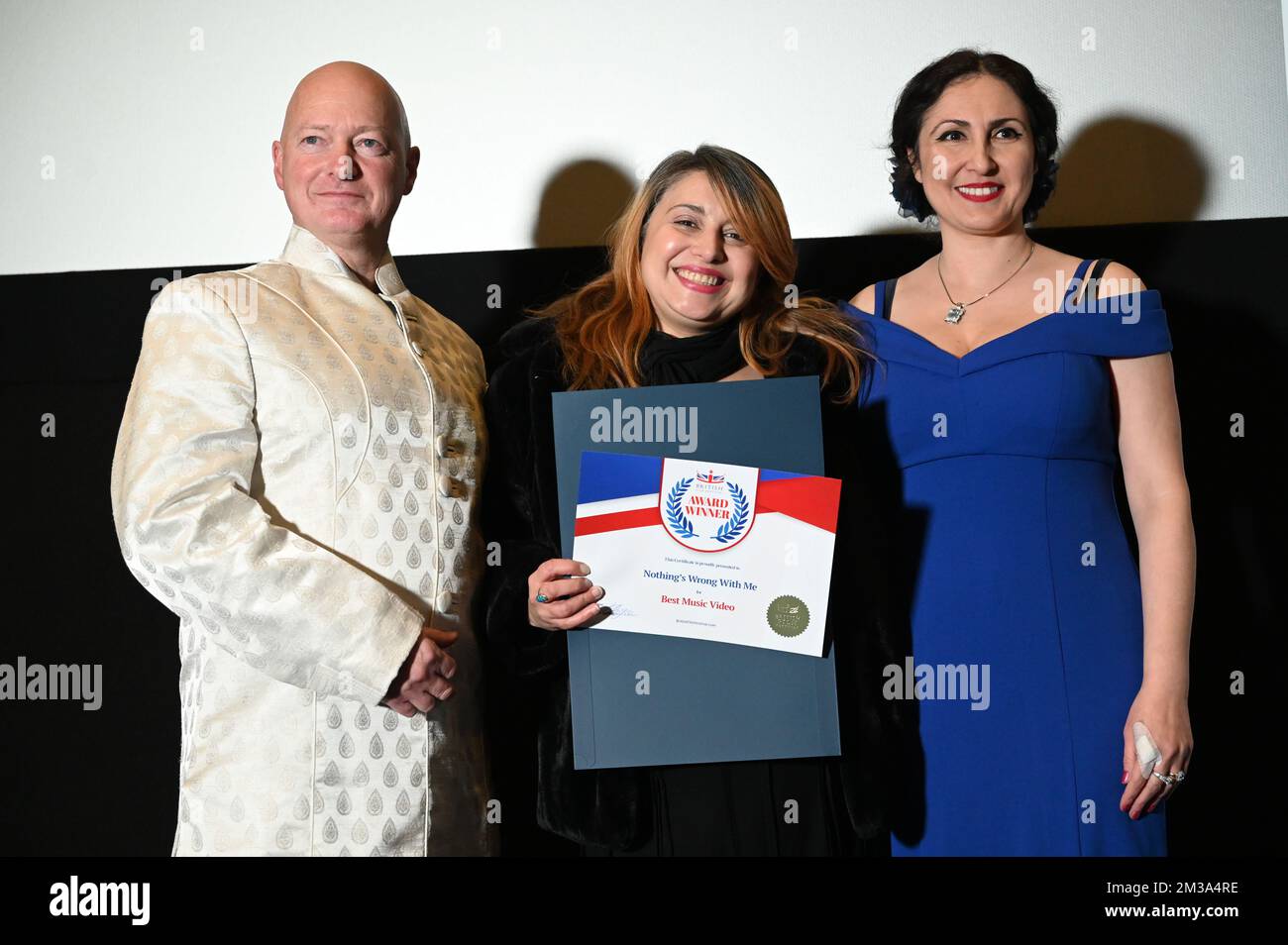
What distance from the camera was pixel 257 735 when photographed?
1.73m

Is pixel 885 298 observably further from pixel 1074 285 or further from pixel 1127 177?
Answer: pixel 1127 177

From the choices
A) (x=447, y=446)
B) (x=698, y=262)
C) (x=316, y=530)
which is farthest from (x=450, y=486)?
(x=698, y=262)

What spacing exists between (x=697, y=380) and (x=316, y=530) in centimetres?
64

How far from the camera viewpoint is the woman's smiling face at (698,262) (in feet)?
5.92

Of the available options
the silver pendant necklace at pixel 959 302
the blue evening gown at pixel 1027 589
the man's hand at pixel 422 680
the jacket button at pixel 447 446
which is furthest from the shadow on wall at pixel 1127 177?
the man's hand at pixel 422 680

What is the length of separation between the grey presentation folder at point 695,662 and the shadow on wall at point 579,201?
0.94m

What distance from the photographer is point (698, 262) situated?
5.90 ft

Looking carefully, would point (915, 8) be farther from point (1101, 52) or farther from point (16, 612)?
point (16, 612)

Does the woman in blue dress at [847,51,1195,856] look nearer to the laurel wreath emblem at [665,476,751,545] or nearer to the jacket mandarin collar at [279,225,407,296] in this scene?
the laurel wreath emblem at [665,476,751,545]

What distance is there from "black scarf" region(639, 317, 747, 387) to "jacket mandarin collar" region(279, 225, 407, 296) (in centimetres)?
46

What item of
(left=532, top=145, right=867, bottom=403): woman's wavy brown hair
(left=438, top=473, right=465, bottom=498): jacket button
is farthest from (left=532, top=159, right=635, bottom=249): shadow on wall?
(left=438, top=473, right=465, bottom=498): jacket button

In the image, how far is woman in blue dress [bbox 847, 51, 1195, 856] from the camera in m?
1.73
